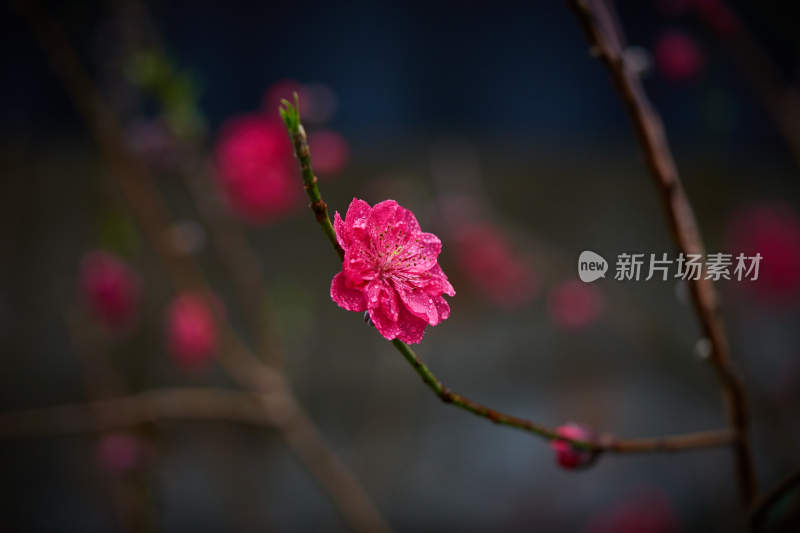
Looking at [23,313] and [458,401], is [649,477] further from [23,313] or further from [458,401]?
[23,313]

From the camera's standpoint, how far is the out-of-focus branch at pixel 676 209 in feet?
1.30

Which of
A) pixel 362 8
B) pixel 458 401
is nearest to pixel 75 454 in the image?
pixel 362 8

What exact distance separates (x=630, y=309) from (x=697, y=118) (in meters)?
0.56

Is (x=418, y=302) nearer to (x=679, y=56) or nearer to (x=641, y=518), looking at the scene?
(x=679, y=56)

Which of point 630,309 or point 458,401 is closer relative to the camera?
point 458,401

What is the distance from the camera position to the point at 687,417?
160 cm

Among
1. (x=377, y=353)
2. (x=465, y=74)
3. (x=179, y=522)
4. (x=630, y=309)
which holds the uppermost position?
(x=465, y=74)

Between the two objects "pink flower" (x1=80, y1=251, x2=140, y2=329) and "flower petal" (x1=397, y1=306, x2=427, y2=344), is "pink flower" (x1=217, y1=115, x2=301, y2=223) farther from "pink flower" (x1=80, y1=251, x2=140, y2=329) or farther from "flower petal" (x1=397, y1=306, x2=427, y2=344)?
"flower petal" (x1=397, y1=306, x2=427, y2=344)

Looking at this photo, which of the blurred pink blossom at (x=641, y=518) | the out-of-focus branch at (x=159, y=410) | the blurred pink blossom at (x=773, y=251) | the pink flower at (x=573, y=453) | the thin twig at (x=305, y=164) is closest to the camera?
the thin twig at (x=305, y=164)

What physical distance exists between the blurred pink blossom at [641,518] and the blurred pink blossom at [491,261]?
573 mm

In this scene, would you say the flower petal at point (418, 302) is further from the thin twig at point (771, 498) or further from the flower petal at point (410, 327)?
the thin twig at point (771, 498)

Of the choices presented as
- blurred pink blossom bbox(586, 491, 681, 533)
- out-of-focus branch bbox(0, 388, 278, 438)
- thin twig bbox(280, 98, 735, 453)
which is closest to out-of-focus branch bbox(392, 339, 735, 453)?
thin twig bbox(280, 98, 735, 453)

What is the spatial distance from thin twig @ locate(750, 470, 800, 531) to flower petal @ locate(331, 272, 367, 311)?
0.95 feet

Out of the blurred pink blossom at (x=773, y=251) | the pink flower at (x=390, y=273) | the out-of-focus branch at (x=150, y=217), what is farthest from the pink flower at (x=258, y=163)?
the blurred pink blossom at (x=773, y=251)
